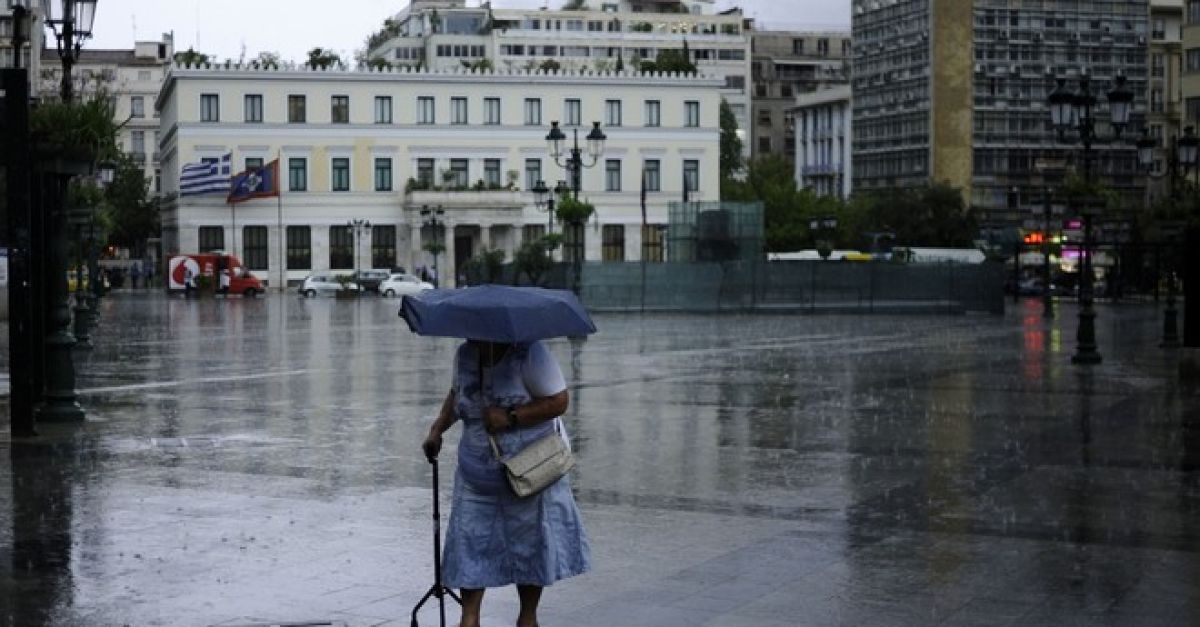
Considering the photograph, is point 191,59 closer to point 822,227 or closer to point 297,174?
point 297,174

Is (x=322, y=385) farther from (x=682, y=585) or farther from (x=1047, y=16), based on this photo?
(x=1047, y=16)

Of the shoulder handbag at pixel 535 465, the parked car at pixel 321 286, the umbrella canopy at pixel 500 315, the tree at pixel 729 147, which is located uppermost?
the tree at pixel 729 147

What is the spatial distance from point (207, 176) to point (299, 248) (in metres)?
7.01

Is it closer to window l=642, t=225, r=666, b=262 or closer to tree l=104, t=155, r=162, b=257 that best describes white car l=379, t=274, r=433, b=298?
window l=642, t=225, r=666, b=262

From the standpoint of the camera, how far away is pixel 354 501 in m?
11.9

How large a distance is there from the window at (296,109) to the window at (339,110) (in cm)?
136

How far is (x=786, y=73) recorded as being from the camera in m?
161

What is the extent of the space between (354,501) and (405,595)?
331 centimetres

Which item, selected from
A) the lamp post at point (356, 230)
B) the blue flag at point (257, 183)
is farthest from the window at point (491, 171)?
the blue flag at point (257, 183)

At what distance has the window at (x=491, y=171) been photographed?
3467 inches

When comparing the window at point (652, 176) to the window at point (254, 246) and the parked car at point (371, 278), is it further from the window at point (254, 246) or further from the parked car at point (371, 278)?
the window at point (254, 246)

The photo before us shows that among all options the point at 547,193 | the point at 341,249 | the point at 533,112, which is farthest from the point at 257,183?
the point at 547,193

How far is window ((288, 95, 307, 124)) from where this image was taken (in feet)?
278

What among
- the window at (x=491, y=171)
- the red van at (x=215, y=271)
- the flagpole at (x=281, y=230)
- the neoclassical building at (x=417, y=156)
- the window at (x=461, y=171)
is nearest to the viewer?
the red van at (x=215, y=271)
